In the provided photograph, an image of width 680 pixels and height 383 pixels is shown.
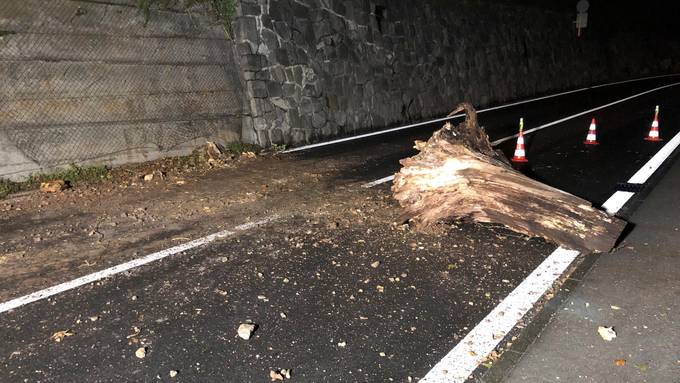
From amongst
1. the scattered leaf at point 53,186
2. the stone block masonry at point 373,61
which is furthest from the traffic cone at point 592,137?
the scattered leaf at point 53,186

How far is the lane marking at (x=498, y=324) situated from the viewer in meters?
2.85

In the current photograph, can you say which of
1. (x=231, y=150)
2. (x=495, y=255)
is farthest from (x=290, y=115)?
(x=495, y=255)

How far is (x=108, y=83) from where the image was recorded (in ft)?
26.2

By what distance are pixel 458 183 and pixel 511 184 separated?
519mm

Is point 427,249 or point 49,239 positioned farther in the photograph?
point 49,239

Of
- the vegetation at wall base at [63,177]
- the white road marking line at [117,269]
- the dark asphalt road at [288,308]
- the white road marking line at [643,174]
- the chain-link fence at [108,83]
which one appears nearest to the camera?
the dark asphalt road at [288,308]

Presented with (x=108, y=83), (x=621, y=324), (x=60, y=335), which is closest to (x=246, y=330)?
(x=60, y=335)

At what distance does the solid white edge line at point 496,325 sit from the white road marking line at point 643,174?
5.96 ft

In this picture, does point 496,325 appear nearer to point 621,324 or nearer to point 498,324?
point 498,324

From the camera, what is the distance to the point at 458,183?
490cm

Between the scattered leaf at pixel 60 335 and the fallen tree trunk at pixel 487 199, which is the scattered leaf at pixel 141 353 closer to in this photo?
the scattered leaf at pixel 60 335

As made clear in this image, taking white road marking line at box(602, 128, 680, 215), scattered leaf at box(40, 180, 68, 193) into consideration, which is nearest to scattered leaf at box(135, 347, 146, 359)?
scattered leaf at box(40, 180, 68, 193)

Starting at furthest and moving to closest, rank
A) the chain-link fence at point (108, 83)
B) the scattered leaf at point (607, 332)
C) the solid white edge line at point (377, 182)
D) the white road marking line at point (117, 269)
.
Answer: the chain-link fence at point (108, 83) < the solid white edge line at point (377, 182) < the white road marking line at point (117, 269) < the scattered leaf at point (607, 332)

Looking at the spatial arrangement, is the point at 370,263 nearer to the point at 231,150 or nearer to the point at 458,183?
the point at 458,183
